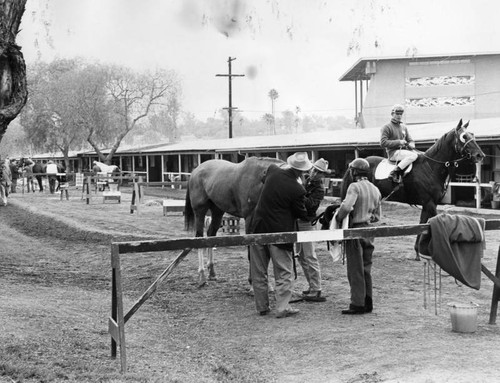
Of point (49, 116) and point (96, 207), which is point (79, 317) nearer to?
point (96, 207)

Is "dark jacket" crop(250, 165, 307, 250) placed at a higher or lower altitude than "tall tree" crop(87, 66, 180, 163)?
lower

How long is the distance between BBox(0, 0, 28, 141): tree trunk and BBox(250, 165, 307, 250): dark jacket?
3.02 m

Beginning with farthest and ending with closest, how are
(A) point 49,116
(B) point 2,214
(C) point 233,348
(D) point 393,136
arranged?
(A) point 49,116, (B) point 2,214, (D) point 393,136, (C) point 233,348

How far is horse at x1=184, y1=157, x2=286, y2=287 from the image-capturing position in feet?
30.9

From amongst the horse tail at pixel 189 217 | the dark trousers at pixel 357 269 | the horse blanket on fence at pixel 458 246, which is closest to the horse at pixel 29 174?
the horse tail at pixel 189 217

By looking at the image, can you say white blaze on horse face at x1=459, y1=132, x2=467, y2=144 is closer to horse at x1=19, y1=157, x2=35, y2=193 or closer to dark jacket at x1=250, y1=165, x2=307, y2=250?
dark jacket at x1=250, y1=165, x2=307, y2=250

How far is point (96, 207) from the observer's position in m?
26.1

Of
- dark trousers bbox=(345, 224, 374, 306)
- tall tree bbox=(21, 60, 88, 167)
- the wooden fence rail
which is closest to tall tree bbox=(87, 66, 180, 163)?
tall tree bbox=(21, 60, 88, 167)

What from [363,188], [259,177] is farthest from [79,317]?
[363,188]

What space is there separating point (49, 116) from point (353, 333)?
205ft

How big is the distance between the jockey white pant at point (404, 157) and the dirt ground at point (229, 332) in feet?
5.77

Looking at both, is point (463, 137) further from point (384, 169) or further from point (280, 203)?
point (280, 203)

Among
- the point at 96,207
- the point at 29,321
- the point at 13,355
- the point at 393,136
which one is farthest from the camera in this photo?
the point at 96,207

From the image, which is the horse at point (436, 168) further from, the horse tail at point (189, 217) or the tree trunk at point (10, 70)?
the tree trunk at point (10, 70)
